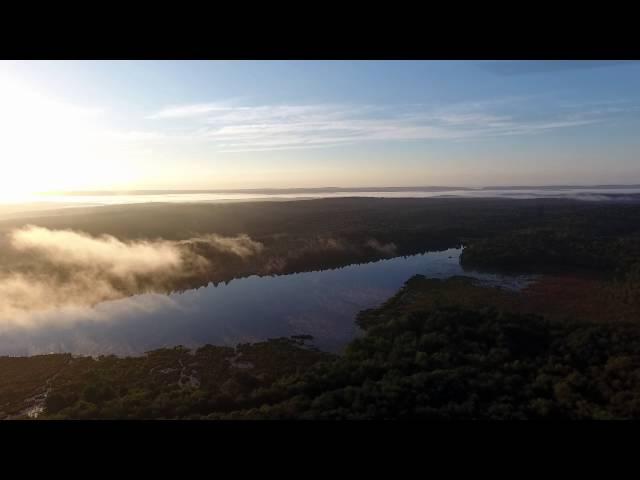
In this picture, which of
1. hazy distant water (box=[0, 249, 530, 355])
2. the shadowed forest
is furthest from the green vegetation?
hazy distant water (box=[0, 249, 530, 355])

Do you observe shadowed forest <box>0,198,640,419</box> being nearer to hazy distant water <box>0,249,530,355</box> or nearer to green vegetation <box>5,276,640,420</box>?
green vegetation <box>5,276,640,420</box>

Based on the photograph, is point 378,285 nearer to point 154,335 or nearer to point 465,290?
point 465,290

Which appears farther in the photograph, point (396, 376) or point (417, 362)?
point (417, 362)

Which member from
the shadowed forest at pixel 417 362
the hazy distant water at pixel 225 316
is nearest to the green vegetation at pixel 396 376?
the shadowed forest at pixel 417 362

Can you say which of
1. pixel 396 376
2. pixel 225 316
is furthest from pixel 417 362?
pixel 225 316

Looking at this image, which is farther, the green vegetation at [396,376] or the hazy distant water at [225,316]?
the hazy distant water at [225,316]

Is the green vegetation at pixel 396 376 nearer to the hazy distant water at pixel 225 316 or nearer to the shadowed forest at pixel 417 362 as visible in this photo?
the shadowed forest at pixel 417 362

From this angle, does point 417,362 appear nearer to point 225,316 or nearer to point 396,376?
point 396,376

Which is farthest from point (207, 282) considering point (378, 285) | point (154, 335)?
point (378, 285)

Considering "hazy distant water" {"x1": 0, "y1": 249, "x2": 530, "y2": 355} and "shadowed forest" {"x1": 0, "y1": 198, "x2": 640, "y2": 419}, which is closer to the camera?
"shadowed forest" {"x1": 0, "y1": 198, "x2": 640, "y2": 419}
